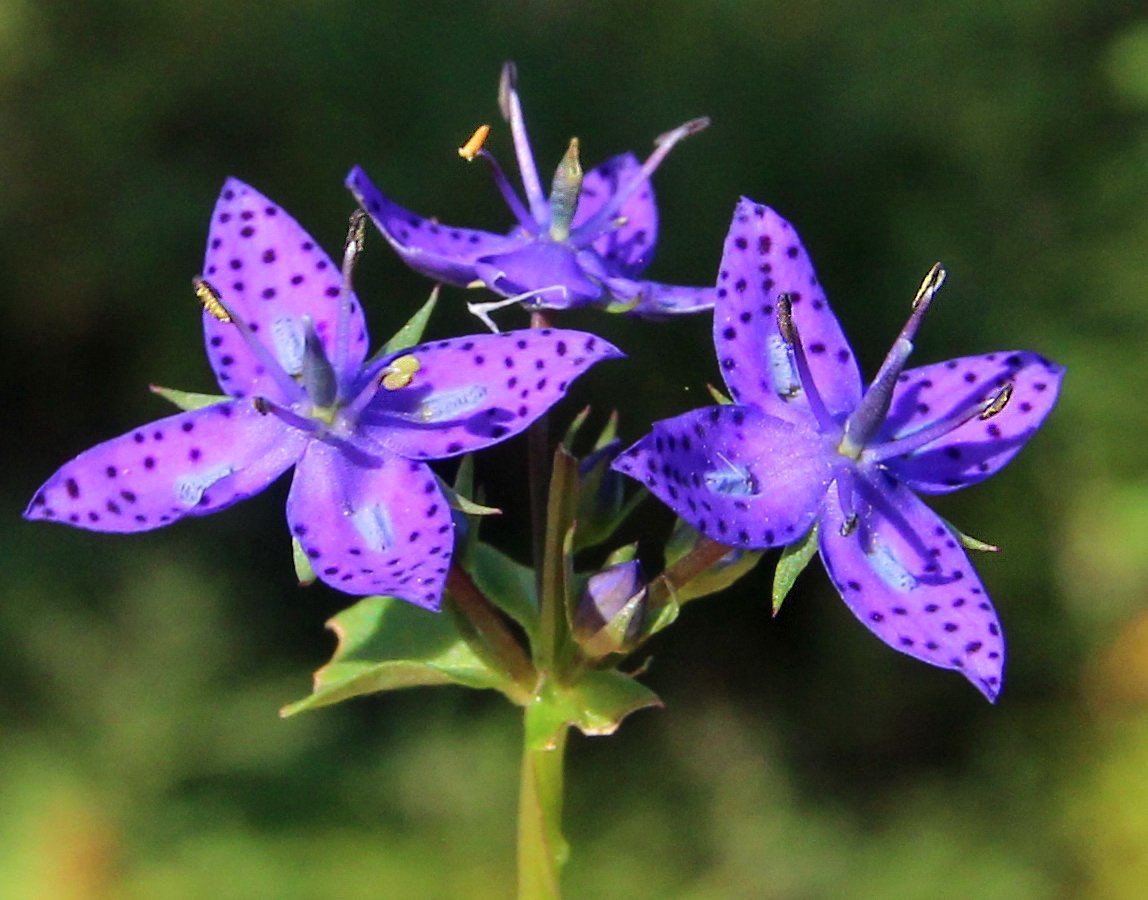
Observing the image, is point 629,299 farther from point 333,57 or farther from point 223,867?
point 333,57

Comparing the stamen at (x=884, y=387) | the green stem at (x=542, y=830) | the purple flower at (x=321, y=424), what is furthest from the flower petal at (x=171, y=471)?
the stamen at (x=884, y=387)

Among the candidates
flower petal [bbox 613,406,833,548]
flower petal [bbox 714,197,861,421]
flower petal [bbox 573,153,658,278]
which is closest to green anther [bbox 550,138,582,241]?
flower petal [bbox 573,153,658,278]

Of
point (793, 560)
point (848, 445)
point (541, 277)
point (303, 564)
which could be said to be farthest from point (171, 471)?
point (848, 445)

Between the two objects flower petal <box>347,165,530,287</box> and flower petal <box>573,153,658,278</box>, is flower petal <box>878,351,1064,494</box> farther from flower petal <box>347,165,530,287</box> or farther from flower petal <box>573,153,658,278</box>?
flower petal <box>347,165,530,287</box>

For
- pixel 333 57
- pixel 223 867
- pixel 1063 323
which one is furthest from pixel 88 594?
pixel 1063 323

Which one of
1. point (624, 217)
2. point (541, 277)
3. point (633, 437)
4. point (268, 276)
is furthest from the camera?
point (633, 437)

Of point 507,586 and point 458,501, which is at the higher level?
point 458,501

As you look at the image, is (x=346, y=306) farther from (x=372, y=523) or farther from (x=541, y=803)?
(x=541, y=803)
